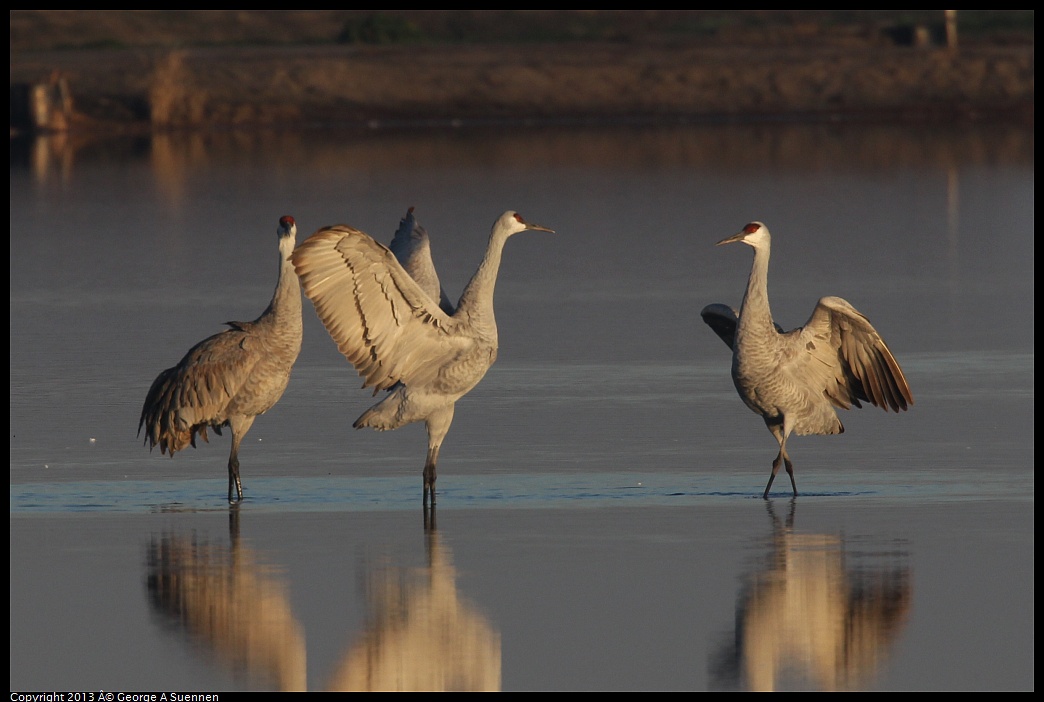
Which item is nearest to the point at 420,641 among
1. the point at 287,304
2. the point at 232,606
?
the point at 232,606

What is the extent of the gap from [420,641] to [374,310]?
11.1 ft

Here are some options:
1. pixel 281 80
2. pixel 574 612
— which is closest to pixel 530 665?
pixel 574 612

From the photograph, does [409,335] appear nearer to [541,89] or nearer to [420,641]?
[420,641]

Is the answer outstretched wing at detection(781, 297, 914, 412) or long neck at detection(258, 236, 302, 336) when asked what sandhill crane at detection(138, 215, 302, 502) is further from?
outstretched wing at detection(781, 297, 914, 412)

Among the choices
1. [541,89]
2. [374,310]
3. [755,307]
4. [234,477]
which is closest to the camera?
[234,477]

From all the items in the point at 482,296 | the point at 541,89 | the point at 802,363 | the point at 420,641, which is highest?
the point at 541,89

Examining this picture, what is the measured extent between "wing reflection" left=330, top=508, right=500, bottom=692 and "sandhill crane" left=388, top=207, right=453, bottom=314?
3440mm

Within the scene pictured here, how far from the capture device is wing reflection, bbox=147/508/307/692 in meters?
7.99

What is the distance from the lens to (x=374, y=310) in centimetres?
1140

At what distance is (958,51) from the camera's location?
43.5 meters

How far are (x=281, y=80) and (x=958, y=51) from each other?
1364 centimetres

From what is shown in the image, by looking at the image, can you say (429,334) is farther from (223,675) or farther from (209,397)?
(223,675)

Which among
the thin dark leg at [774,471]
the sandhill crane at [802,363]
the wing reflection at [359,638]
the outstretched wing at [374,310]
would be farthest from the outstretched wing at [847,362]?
the wing reflection at [359,638]

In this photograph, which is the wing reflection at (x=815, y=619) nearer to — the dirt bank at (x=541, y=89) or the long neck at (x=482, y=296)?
the long neck at (x=482, y=296)
